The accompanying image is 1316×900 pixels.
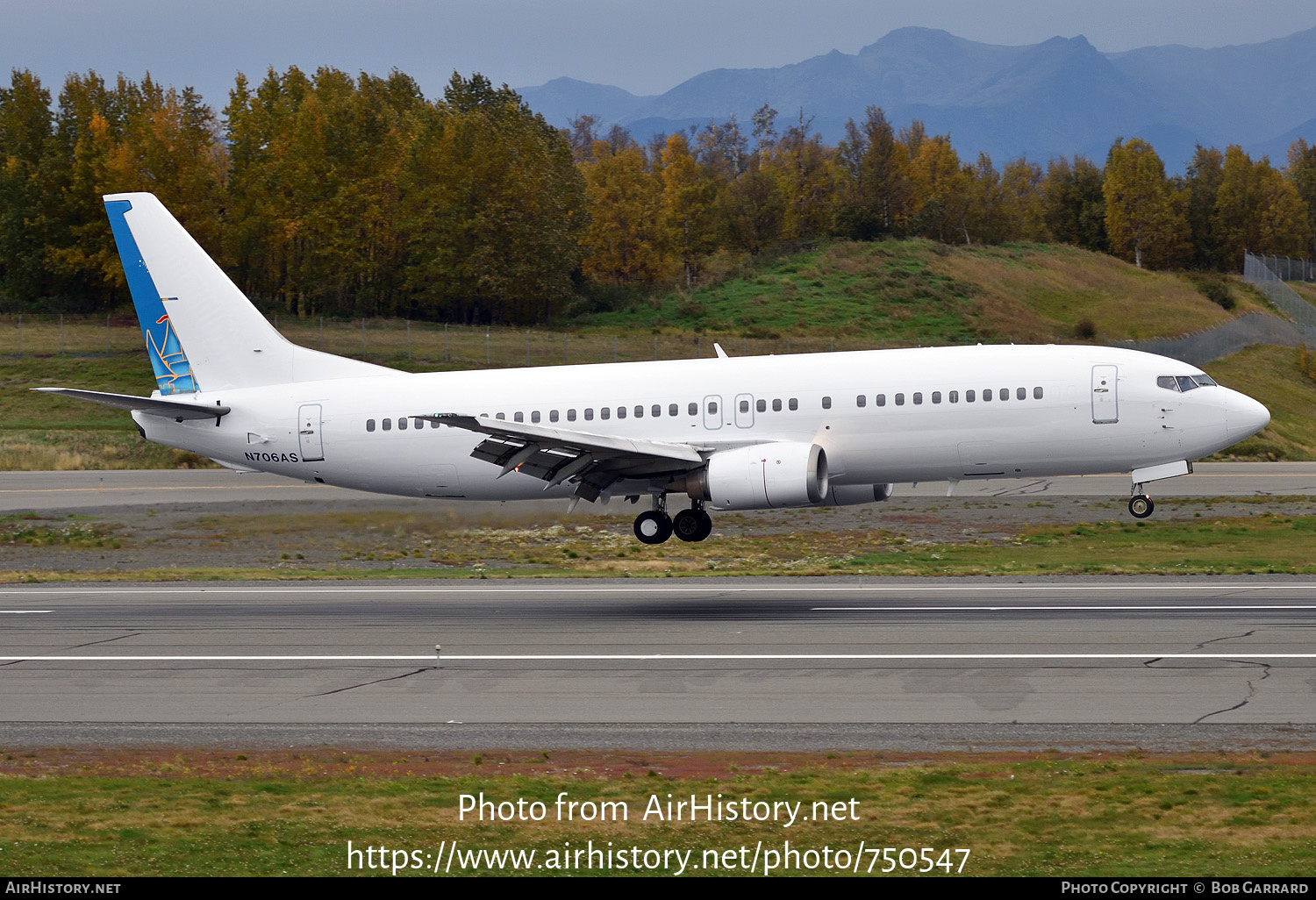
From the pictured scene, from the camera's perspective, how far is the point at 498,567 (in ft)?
115

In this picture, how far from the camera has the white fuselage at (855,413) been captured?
29.3m

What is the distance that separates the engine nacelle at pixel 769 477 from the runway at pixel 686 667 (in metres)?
2.03

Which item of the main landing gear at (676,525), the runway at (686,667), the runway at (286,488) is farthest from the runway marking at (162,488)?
Answer: the main landing gear at (676,525)

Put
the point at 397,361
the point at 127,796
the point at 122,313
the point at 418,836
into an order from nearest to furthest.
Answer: the point at 418,836 → the point at 127,796 → the point at 397,361 → the point at 122,313

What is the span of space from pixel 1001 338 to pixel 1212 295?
39.0 meters

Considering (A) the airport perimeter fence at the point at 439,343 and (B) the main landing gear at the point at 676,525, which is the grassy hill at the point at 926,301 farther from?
(B) the main landing gear at the point at 676,525

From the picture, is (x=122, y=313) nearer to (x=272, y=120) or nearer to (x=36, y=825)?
(x=272, y=120)

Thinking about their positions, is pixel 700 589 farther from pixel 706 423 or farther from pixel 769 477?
pixel 706 423

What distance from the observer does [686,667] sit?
803 inches

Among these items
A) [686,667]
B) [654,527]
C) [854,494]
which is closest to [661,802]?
[686,667]

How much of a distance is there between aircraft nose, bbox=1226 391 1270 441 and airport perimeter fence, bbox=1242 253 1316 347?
248 ft

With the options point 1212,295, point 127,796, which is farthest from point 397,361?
point 1212,295

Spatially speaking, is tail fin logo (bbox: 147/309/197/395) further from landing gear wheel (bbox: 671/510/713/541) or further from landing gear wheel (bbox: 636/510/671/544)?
landing gear wheel (bbox: 671/510/713/541)

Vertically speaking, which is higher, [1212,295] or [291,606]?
[1212,295]
